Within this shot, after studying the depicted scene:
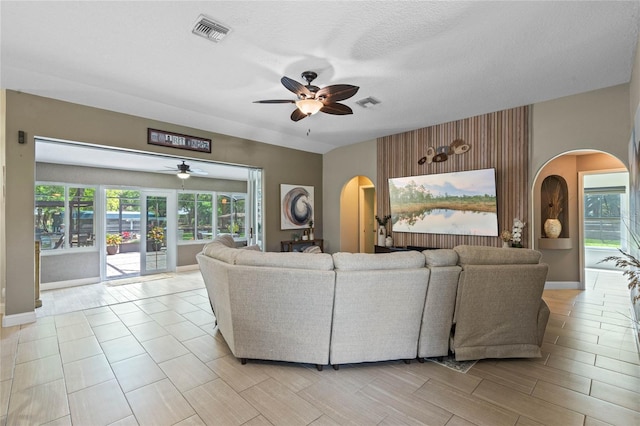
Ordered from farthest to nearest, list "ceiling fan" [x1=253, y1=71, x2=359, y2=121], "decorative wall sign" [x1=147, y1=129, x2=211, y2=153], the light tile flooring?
"decorative wall sign" [x1=147, y1=129, x2=211, y2=153], "ceiling fan" [x1=253, y1=71, x2=359, y2=121], the light tile flooring

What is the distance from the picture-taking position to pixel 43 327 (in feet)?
11.2

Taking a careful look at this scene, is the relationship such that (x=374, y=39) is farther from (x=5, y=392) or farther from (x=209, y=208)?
(x=209, y=208)

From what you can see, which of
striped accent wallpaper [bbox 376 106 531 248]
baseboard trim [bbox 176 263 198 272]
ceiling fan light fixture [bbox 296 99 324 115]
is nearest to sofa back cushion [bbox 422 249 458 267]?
ceiling fan light fixture [bbox 296 99 324 115]

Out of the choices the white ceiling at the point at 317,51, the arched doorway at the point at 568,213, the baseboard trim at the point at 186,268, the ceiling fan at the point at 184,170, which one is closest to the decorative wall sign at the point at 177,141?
the white ceiling at the point at 317,51

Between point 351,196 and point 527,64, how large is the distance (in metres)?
4.61

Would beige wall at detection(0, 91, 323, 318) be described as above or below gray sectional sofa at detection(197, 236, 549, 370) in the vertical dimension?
above

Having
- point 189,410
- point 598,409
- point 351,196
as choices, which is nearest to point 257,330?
point 189,410

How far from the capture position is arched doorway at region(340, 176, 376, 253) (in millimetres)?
6969

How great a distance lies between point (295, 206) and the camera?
662 cm

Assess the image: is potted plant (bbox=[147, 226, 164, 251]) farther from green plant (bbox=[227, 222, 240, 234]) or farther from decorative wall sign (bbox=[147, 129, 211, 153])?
decorative wall sign (bbox=[147, 129, 211, 153])

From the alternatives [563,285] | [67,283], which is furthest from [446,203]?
[67,283]

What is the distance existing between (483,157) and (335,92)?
10.4ft

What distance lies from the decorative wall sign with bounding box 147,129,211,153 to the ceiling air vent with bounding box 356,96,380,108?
281 centimetres

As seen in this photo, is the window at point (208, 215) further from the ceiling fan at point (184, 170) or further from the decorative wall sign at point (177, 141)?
the decorative wall sign at point (177, 141)
